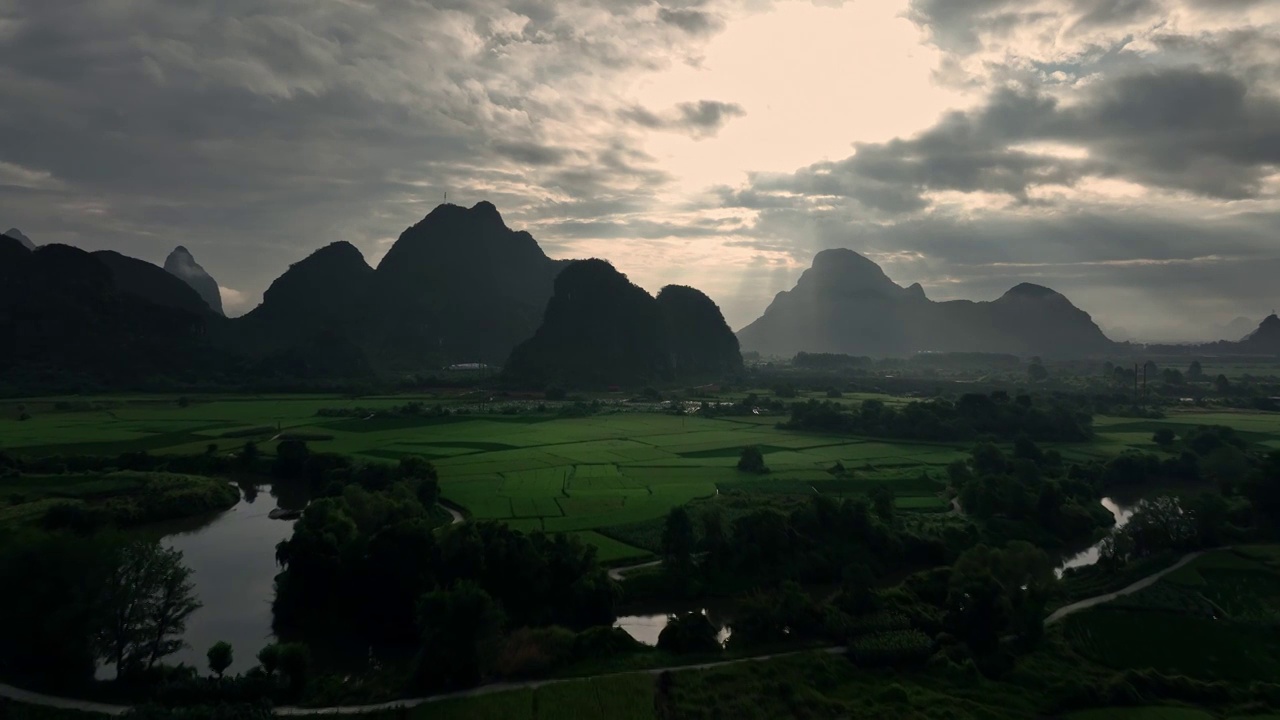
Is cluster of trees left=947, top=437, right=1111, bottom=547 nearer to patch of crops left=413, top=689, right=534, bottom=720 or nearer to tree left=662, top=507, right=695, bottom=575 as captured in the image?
tree left=662, top=507, right=695, bottom=575

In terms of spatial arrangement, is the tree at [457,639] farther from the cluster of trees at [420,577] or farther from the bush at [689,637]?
the bush at [689,637]

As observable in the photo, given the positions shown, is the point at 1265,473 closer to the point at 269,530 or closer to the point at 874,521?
the point at 874,521

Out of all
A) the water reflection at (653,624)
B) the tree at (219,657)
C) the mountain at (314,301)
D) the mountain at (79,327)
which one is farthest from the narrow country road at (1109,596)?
the mountain at (314,301)

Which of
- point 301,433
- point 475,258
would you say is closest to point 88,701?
point 301,433

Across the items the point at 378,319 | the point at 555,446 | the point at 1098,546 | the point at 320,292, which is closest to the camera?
the point at 1098,546

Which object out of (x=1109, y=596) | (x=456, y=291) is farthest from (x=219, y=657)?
(x=456, y=291)

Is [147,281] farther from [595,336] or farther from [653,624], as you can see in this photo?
[653,624]
